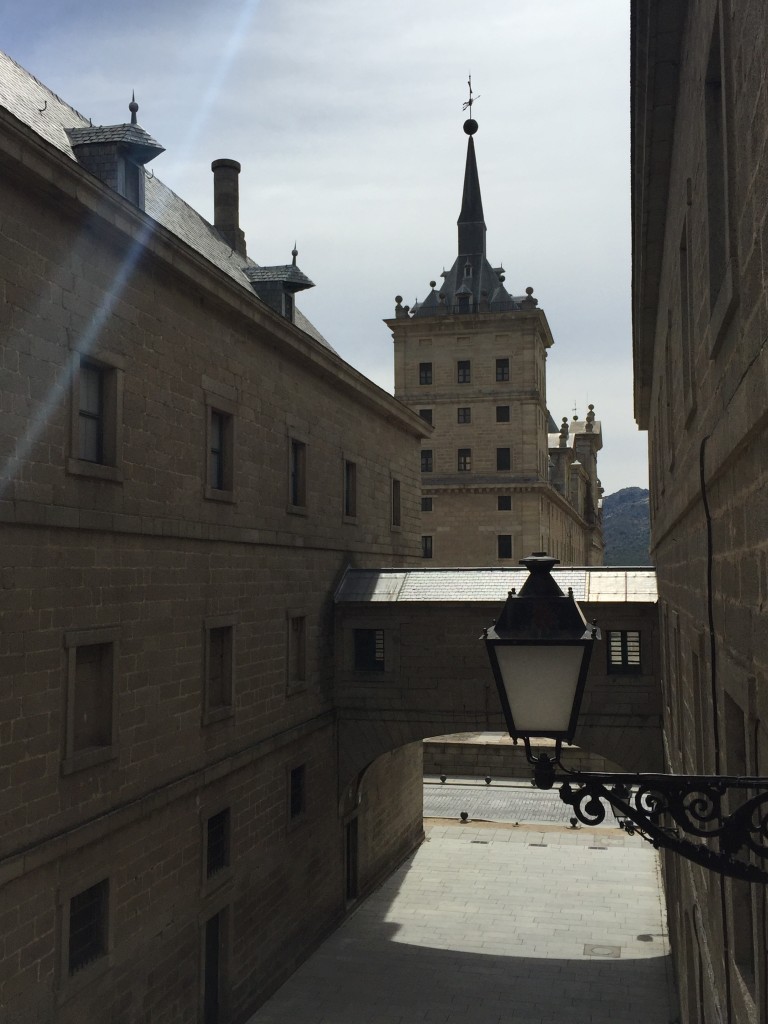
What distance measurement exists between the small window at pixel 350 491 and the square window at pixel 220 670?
7.70 meters

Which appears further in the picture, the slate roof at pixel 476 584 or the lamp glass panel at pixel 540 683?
the slate roof at pixel 476 584

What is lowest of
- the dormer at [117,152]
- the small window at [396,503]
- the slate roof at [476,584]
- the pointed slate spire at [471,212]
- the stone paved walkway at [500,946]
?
the stone paved walkway at [500,946]

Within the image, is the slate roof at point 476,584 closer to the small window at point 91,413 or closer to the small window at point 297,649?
the small window at point 297,649

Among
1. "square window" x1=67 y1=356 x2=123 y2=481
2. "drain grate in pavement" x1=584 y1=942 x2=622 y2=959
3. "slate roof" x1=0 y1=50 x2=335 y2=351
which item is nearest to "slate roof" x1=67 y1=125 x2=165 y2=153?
"slate roof" x1=0 y1=50 x2=335 y2=351

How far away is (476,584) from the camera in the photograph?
2298 cm

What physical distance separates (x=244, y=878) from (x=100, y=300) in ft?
36.3

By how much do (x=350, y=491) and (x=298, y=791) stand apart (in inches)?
318

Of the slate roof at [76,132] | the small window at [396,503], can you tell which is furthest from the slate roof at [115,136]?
the small window at [396,503]

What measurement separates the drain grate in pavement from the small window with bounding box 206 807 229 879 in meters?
8.76

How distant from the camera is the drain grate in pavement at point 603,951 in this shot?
20812mm

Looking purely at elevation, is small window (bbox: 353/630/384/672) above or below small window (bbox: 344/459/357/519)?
below

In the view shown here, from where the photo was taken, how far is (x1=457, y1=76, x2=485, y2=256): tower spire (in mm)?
62219

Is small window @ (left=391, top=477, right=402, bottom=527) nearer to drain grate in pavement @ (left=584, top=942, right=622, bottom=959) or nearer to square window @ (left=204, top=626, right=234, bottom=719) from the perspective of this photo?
square window @ (left=204, top=626, right=234, bottom=719)

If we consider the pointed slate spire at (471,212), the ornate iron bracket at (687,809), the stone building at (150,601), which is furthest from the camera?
the pointed slate spire at (471,212)
